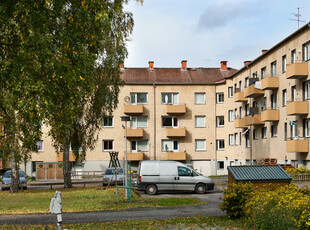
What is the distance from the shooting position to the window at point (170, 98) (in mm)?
57406

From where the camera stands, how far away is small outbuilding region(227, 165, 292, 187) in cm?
1426

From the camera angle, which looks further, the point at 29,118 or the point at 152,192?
the point at 152,192

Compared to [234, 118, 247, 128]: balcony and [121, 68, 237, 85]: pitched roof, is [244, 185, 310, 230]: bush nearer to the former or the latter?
[234, 118, 247, 128]: balcony

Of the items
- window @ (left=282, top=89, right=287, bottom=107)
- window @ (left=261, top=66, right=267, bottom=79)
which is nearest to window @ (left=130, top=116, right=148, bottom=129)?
window @ (left=261, top=66, right=267, bottom=79)

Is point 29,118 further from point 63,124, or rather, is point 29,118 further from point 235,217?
point 235,217

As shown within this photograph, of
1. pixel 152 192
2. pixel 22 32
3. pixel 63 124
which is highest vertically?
pixel 22 32

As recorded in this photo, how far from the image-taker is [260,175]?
14.5 m

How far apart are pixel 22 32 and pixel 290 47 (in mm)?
29223

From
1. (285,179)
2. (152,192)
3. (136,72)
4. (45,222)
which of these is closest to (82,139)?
(152,192)

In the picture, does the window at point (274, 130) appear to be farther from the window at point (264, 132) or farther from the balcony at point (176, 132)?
the balcony at point (176, 132)

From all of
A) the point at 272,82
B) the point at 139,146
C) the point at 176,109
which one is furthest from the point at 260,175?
the point at 139,146

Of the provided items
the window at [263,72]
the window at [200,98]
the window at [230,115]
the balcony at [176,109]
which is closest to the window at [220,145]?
the window at [230,115]

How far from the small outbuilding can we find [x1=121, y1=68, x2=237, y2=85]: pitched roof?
42449 millimetres

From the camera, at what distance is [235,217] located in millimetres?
13391
